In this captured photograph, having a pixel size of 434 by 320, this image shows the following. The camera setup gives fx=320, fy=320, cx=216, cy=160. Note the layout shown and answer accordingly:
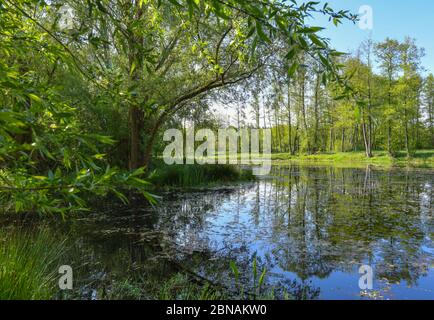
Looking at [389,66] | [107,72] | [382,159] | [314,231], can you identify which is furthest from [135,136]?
[389,66]

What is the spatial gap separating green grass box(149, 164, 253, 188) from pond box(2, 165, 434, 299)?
8.57 ft

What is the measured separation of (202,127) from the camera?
13.8 metres

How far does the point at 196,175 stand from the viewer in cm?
1251

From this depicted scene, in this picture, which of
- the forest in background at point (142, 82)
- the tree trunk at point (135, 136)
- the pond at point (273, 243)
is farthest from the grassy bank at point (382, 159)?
the tree trunk at point (135, 136)

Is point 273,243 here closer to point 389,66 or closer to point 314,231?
point 314,231

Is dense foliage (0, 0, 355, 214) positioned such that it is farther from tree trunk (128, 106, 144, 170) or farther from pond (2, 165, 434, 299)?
pond (2, 165, 434, 299)

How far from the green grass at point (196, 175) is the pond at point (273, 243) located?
2612mm

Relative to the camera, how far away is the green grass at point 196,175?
38.8ft

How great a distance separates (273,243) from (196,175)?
7.53 metres

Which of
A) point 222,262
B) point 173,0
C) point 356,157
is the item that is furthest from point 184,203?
point 356,157

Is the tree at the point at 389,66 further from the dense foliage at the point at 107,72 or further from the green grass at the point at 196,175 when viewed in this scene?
the dense foliage at the point at 107,72
